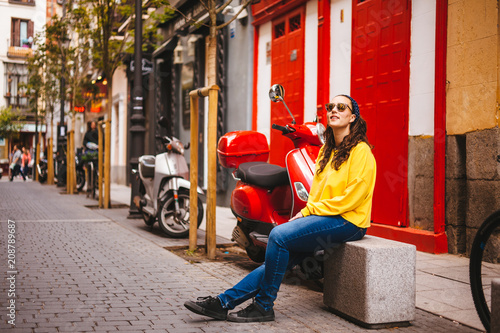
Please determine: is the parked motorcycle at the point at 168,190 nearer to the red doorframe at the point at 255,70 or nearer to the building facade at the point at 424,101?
the building facade at the point at 424,101

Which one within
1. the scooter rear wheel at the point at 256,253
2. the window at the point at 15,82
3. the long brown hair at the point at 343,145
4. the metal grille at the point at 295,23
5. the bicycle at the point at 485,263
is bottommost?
the scooter rear wheel at the point at 256,253

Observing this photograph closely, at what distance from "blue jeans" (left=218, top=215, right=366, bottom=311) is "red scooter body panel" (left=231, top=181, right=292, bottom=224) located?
141 cm

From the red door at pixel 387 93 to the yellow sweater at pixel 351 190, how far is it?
3951mm

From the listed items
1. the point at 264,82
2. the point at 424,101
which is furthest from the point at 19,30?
the point at 424,101

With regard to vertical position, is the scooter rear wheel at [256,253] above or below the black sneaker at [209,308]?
above

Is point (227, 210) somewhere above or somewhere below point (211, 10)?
below

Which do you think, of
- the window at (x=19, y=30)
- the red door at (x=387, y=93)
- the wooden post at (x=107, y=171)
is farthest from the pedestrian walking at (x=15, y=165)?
the red door at (x=387, y=93)

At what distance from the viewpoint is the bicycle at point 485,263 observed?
386cm

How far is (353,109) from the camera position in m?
4.60

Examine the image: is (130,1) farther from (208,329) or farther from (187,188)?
(208,329)

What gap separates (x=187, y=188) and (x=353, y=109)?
4718mm

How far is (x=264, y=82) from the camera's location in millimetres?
13023

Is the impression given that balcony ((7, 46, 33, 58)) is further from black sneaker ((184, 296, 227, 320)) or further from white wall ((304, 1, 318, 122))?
black sneaker ((184, 296, 227, 320))

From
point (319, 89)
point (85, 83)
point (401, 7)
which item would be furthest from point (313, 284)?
point (85, 83)
